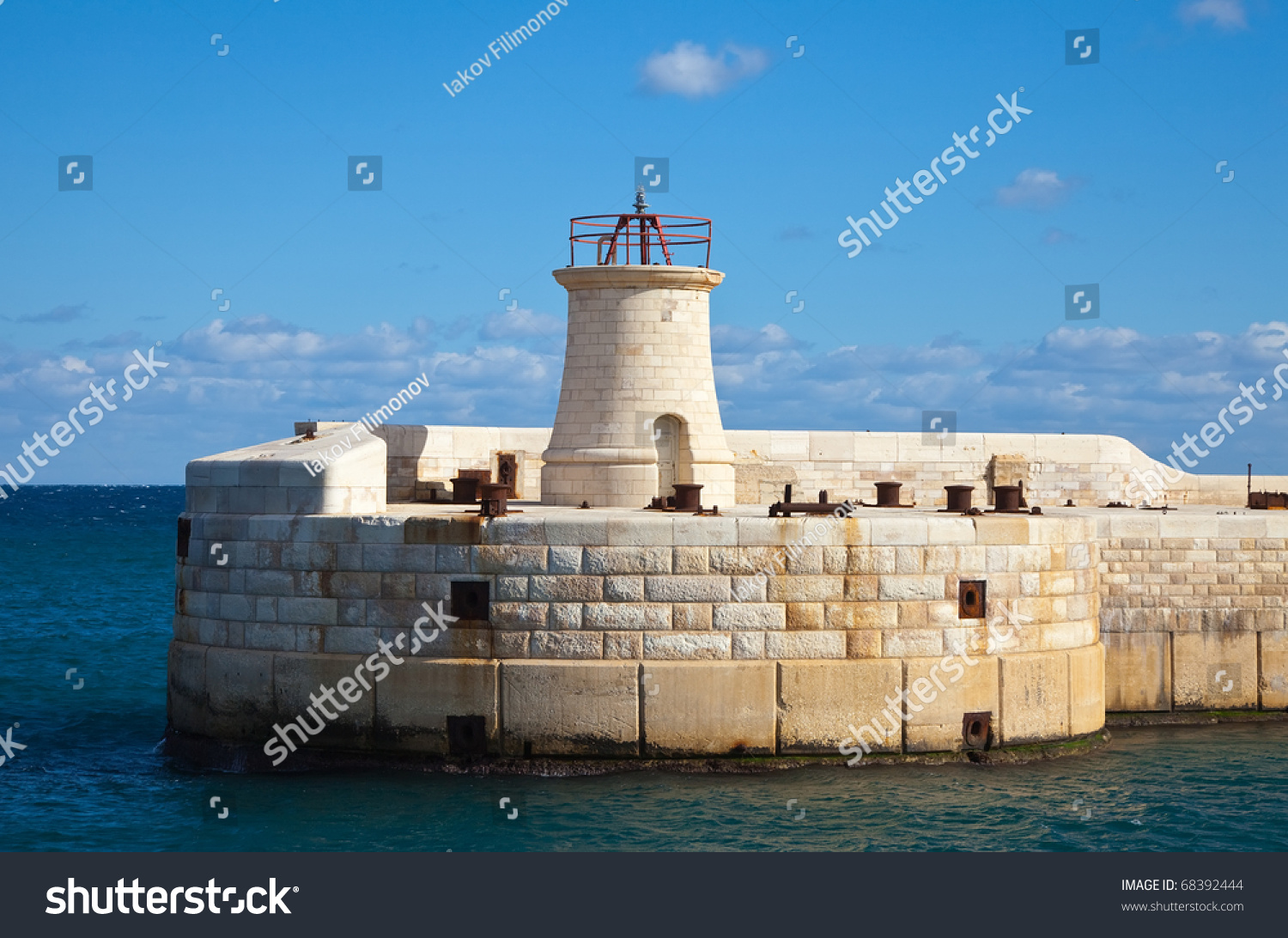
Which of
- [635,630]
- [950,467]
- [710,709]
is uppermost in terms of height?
[950,467]

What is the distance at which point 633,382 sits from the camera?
20266 mm

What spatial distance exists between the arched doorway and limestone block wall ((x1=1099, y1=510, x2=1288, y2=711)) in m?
5.95

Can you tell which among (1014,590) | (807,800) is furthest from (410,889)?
(1014,590)

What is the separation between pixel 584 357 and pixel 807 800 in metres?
8.39

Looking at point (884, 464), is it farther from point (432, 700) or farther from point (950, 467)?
point (432, 700)

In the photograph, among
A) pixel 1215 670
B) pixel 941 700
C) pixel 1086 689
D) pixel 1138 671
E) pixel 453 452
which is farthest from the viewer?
pixel 453 452

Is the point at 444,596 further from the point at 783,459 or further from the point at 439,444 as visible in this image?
the point at 783,459

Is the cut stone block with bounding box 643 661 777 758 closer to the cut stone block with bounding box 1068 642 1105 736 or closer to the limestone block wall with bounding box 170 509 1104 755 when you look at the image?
the limestone block wall with bounding box 170 509 1104 755

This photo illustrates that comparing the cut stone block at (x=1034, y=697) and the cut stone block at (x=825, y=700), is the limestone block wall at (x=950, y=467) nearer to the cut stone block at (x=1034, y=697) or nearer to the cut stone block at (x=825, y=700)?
the cut stone block at (x=1034, y=697)

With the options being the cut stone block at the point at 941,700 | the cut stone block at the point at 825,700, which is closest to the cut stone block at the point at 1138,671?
the cut stone block at the point at 941,700

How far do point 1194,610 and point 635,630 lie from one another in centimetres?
848

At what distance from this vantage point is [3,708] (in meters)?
20.1

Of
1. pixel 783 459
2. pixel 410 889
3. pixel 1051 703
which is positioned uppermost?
pixel 783 459

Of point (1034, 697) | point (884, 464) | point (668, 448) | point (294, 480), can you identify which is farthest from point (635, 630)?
point (884, 464)
